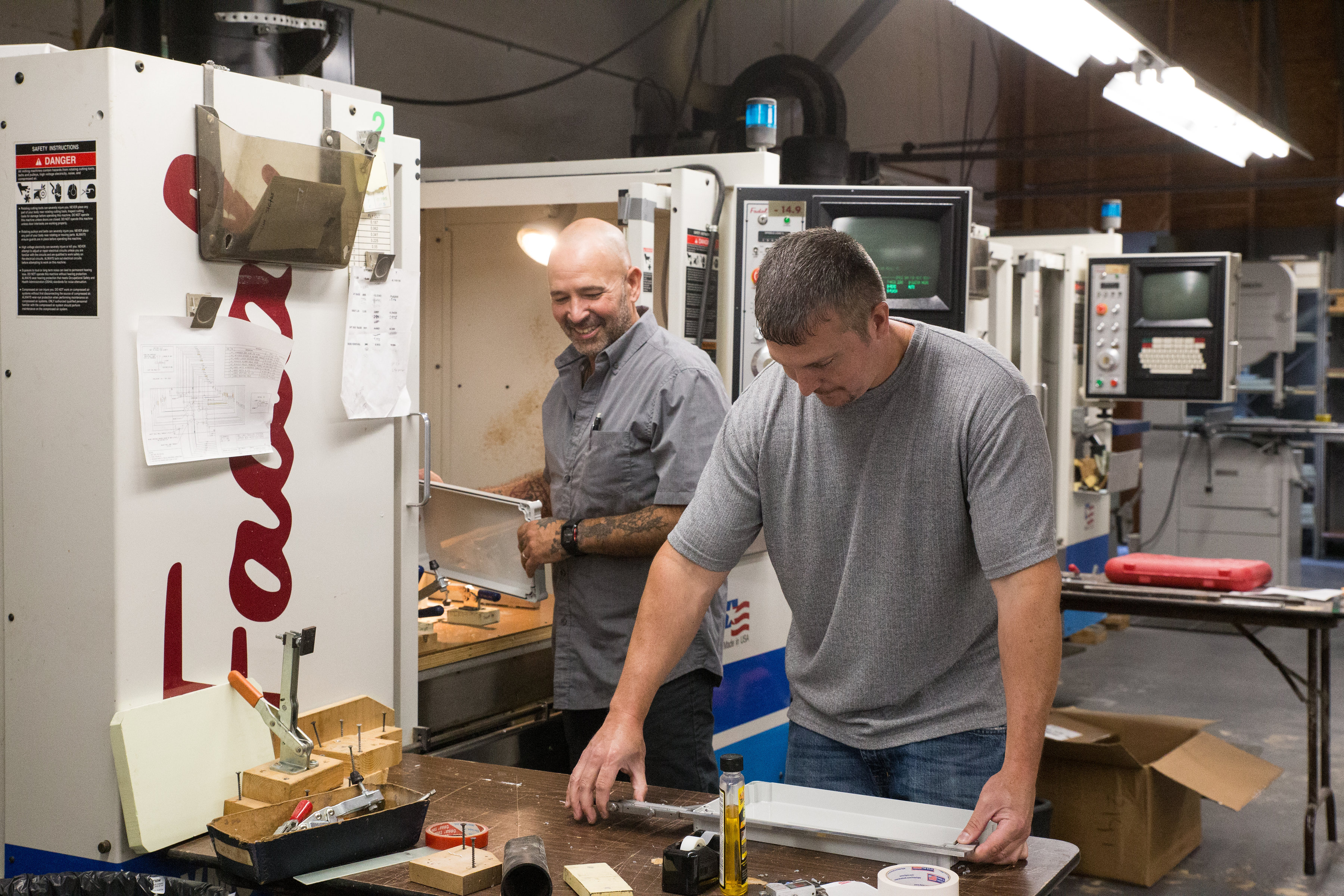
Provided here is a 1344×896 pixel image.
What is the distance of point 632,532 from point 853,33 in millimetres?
5284

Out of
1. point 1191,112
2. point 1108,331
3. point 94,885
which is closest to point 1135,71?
point 1191,112

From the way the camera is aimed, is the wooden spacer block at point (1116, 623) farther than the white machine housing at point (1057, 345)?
Yes

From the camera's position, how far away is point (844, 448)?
1827mm

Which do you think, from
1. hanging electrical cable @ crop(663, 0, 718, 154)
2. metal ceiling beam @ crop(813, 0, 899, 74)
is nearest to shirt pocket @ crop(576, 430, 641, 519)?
hanging electrical cable @ crop(663, 0, 718, 154)

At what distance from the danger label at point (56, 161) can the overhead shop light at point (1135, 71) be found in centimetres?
222

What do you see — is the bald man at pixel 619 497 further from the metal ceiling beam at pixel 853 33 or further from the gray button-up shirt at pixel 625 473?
the metal ceiling beam at pixel 853 33

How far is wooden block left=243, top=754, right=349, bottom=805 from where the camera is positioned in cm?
184

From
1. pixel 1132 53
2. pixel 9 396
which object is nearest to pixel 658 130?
pixel 1132 53

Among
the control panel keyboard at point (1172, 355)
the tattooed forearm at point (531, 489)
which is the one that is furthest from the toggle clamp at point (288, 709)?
the control panel keyboard at point (1172, 355)

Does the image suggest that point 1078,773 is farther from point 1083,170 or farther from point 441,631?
point 1083,170

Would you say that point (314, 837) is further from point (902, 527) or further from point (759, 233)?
point (759, 233)

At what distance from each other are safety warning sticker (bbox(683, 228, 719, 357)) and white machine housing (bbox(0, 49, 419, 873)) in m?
1.28

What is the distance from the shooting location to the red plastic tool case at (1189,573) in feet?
12.3

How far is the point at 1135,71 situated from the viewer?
173 inches
